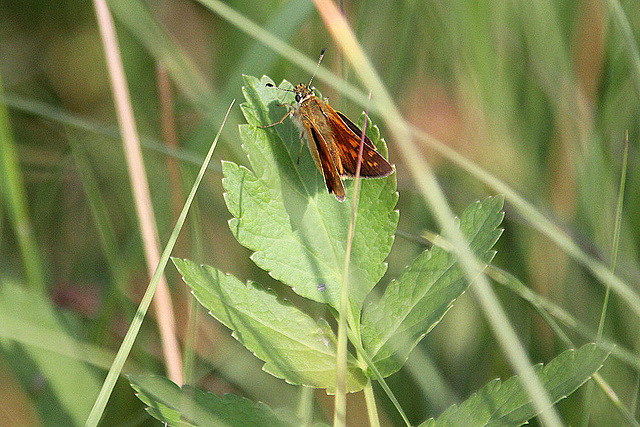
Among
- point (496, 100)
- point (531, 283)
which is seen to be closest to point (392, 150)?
point (496, 100)

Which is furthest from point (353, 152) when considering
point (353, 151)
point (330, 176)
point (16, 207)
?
point (16, 207)

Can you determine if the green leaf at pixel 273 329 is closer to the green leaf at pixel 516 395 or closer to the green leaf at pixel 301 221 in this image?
the green leaf at pixel 301 221

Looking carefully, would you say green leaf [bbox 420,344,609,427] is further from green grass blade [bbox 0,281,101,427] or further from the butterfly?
green grass blade [bbox 0,281,101,427]

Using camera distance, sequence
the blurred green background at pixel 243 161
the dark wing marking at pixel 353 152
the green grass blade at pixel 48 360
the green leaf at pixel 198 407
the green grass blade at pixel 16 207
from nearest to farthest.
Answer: the green leaf at pixel 198 407
the dark wing marking at pixel 353 152
the green grass blade at pixel 48 360
the blurred green background at pixel 243 161
the green grass blade at pixel 16 207

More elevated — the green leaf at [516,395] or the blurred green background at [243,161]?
the blurred green background at [243,161]

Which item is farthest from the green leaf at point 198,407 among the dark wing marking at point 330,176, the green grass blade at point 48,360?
the green grass blade at point 48,360

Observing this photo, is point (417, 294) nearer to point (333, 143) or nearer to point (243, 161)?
point (333, 143)

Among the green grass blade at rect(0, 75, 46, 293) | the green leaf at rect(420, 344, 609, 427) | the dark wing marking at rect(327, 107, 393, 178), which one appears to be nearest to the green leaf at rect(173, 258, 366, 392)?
the green leaf at rect(420, 344, 609, 427)
